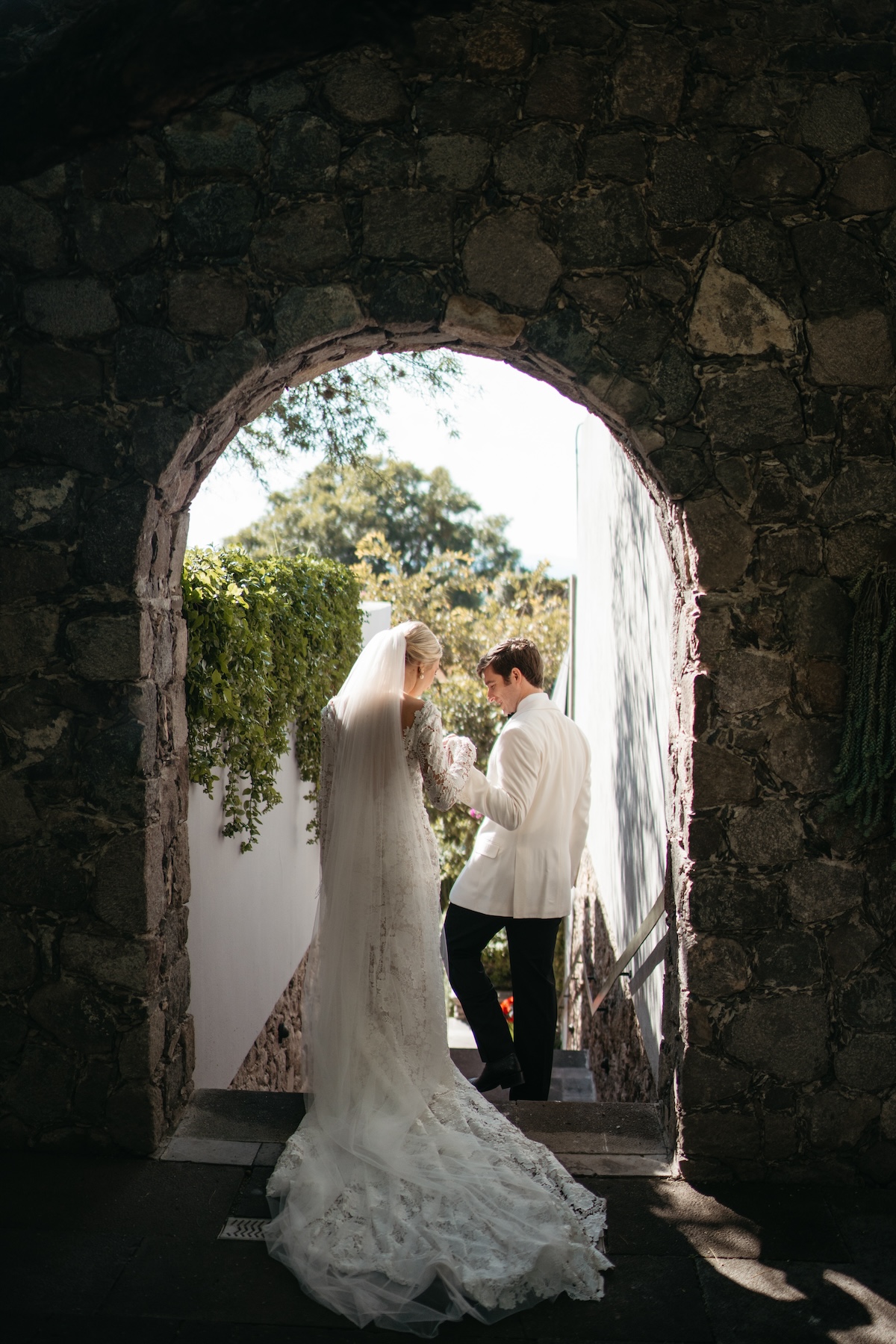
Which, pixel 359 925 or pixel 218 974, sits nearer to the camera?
pixel 359 925

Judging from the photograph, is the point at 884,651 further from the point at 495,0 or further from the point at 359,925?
the point at 495,0

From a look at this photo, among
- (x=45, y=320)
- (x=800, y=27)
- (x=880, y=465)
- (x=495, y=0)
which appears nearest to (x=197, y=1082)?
(x=45, y=320)

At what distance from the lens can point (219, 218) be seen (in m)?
2.66

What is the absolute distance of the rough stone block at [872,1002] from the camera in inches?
106

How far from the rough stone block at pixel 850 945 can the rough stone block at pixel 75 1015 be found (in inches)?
77.4

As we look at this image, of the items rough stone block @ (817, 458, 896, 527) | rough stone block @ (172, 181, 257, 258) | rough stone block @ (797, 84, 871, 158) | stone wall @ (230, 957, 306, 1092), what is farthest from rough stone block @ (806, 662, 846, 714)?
stone wall @ (230, 957, 306, 1092)

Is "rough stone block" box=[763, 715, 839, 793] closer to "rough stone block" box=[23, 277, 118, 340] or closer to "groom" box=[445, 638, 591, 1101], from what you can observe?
"groom" box=[445, 638, 591, 1101]

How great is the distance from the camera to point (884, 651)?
258 centimetres

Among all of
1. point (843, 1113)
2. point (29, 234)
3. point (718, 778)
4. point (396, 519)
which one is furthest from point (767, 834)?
point (396, 519)

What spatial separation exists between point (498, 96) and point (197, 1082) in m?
3.20

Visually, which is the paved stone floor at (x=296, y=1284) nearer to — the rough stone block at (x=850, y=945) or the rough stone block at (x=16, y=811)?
the rough stone block at (x=850, y=945)

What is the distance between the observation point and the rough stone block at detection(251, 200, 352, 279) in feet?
8.70

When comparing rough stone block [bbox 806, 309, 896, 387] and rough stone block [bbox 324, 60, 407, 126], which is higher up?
rough stone block [bbox 324, 60, 407, 126]

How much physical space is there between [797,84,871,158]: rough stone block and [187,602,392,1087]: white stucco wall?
2.73 meters
